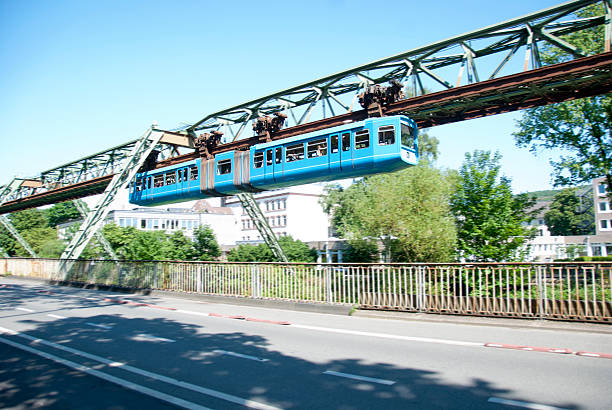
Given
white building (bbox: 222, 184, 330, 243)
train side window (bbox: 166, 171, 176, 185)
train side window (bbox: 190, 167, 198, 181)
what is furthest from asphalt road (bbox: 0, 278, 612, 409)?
white building (bbox: 222, 184, 330, 243)

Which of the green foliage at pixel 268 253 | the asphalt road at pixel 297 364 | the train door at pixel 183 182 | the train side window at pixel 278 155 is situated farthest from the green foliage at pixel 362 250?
the asphalt road at pixel 297 364

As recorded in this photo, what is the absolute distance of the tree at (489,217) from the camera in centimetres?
1627

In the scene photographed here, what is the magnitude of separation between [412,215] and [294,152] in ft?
28.8

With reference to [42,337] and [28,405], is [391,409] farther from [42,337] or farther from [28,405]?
[42,337]

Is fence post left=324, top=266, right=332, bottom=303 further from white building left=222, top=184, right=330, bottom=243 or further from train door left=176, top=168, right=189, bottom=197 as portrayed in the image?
white building left=222, top=184, right=330, bottom=243

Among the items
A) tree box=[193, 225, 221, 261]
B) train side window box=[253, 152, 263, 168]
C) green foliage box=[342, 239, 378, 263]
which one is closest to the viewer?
train side window box=[253, 152, 263, 168]

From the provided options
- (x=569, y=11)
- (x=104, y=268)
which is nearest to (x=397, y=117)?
(x=569, y=11)

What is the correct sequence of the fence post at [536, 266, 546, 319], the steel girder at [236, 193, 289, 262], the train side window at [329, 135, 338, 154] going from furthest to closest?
1. the steel girder at [236, 193, 289, 262]
2. the train side window at [329, 135, 338, 154]
3. the fence post at [536, 266, 546, 319]

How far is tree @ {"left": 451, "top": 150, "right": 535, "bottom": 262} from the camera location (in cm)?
1627

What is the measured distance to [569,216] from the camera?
102625mm

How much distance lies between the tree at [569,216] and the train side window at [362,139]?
99.6 m

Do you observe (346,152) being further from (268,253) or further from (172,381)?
(268,253)

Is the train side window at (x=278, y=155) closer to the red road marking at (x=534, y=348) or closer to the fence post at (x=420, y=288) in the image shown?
the fence post at (x=420, y=288)

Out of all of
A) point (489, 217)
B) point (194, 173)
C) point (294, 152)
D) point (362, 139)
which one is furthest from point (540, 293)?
point (194, 173)
